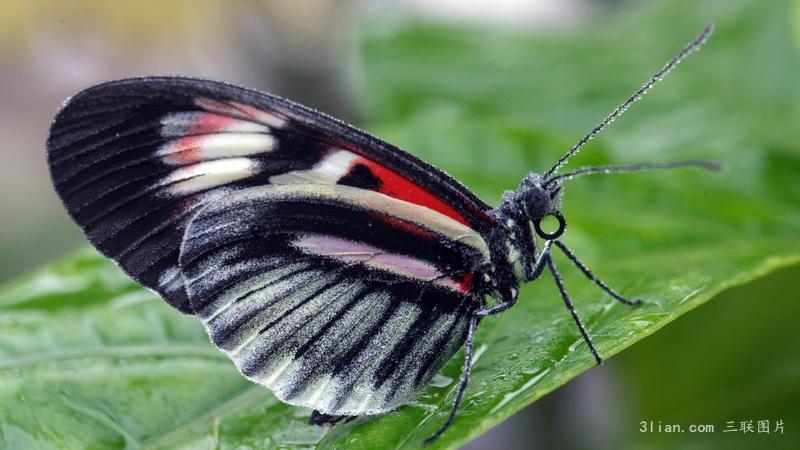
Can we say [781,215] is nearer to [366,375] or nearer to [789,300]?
[789,300]

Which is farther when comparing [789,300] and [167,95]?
[789,300]

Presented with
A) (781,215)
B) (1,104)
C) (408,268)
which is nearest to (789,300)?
(781,215)

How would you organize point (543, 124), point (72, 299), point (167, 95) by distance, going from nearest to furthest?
point (167, 95), point (72, 299), point (543, 124)

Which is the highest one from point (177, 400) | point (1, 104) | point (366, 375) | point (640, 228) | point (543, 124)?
point (1, 104)

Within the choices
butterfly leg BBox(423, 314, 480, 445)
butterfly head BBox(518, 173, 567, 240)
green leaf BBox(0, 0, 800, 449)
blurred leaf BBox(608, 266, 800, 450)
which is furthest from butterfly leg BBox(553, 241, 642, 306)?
blurred leaf BBox(608, 266, 800, 450)

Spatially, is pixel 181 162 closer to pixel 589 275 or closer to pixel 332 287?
pixel 332 287

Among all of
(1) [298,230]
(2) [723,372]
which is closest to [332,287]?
(1) [298,230]
